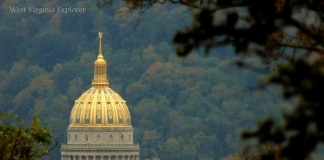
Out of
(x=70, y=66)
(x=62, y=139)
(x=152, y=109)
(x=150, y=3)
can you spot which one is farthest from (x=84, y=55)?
(x=150, y=3)

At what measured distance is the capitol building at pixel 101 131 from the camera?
135750 millimetres

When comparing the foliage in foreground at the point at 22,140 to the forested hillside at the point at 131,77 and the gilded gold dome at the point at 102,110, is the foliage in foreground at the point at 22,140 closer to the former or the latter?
the gilded gold dome at the point at 102,110

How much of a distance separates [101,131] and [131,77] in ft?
169

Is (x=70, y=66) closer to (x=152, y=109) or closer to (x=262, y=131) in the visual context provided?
(x=152, y=109)

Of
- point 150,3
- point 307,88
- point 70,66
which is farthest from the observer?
point 70,66

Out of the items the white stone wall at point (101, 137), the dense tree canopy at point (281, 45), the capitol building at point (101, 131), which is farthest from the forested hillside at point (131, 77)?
the dense tree canopy at point (281, 45)

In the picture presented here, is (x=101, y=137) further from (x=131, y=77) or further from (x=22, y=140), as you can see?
(x=22, y=140)

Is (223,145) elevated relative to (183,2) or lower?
lower

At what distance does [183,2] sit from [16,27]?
173 metres

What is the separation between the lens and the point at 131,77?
187125 mm

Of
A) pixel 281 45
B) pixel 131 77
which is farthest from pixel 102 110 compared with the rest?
pixel 281 45

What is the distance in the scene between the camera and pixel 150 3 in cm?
2762

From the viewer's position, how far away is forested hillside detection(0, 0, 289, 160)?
529ft

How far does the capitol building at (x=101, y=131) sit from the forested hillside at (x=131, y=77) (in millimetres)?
7345
